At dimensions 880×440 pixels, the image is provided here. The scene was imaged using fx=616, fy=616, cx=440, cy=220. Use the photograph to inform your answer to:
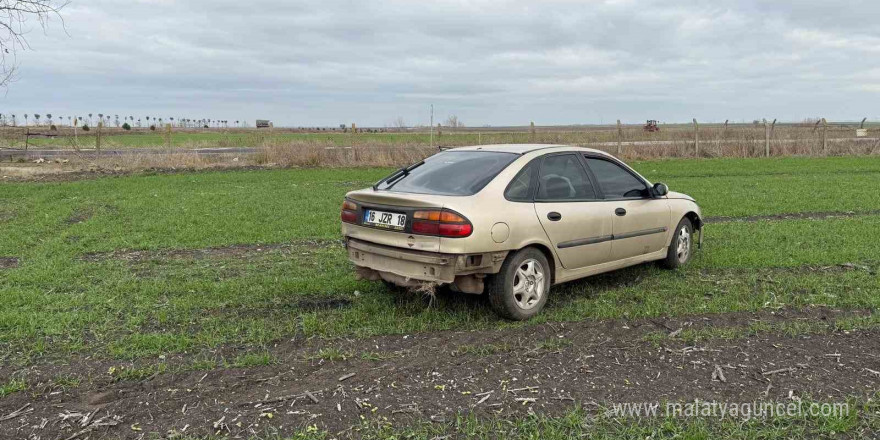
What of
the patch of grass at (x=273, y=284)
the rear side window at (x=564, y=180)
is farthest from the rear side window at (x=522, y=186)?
the patch of grass at (x=273, y=284)

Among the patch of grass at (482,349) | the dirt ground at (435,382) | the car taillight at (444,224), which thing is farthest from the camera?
the car taillight at (444,224)

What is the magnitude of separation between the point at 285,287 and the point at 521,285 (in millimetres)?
2605

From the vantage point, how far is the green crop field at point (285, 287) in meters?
4.70

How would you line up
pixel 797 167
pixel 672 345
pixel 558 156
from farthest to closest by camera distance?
pixel 797 167 < pixel 558 156 < pixel 672 345

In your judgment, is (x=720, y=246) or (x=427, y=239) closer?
(x=427, y=239)

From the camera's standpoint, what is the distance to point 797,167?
22.6 meters

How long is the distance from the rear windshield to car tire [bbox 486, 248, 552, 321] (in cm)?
71

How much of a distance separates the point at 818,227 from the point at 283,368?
882 cm

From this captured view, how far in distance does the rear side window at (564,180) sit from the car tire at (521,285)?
0.63 meters

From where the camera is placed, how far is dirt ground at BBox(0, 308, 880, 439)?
11.8 feet

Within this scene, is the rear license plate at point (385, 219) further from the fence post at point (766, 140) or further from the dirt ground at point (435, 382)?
the fence post at point (766, 140)

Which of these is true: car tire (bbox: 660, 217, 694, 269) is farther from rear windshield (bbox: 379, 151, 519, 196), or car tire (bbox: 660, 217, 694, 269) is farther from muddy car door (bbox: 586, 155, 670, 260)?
rear windshield (bbox: 379, 151, 519, 196)

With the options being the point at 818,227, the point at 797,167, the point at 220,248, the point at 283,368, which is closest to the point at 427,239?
the point at 283,368

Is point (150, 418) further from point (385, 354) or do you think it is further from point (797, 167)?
point (797, 167)
